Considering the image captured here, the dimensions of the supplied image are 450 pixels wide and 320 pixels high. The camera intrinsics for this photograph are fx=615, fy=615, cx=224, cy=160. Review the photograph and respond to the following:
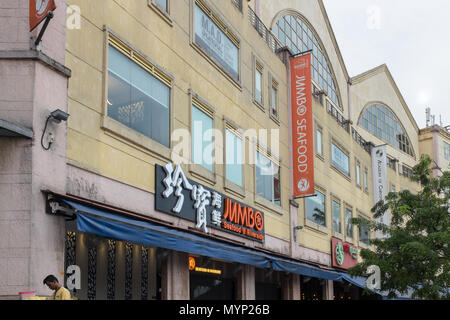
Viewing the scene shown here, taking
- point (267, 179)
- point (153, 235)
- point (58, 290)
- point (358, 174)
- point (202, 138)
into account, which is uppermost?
point (358, 174)

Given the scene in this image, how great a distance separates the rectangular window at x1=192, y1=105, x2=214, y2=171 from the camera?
17234 millimetres

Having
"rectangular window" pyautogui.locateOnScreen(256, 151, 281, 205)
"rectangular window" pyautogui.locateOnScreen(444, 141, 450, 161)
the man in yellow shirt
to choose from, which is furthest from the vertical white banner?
the man in yellow shirt

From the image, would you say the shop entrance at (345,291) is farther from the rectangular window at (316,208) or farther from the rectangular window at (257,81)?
the rectangular window at (257,81)

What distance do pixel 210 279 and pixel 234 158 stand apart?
12.9 ft

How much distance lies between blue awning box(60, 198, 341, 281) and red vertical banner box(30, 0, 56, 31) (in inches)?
124

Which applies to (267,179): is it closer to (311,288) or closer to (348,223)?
(311,288)

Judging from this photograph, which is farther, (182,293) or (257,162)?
(257,162)

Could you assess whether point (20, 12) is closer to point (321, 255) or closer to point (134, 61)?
point (134, 61)

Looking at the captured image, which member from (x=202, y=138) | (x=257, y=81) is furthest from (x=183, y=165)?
(x=257, y=81)

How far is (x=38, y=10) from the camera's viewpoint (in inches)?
425

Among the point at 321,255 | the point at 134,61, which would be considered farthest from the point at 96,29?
the point at 321,255

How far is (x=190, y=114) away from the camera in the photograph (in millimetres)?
17000
